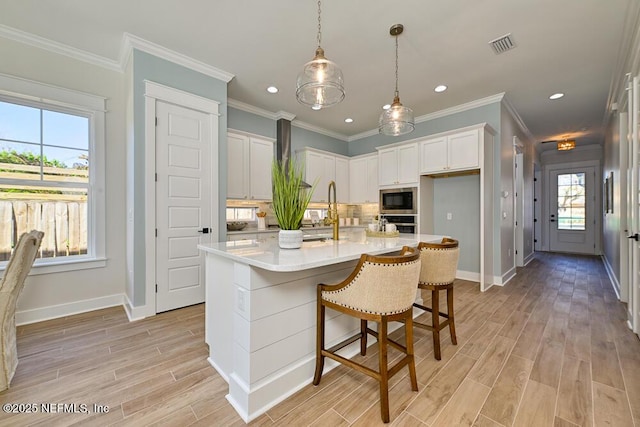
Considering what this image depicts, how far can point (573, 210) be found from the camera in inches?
297

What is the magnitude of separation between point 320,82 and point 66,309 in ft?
12.2

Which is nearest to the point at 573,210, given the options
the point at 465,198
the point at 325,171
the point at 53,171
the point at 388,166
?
the point at 465,198

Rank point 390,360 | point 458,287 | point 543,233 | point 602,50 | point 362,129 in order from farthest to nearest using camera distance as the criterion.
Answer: point 543,233 < point 362,129 < point 458,287 < point 602,50 < point 390,360

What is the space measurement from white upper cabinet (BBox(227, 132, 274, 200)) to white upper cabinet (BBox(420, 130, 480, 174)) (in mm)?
2813

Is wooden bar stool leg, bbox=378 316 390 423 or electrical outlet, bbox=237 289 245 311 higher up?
electrical outlet, bbox=237 289 245 311

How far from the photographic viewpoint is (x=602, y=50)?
3.09 m

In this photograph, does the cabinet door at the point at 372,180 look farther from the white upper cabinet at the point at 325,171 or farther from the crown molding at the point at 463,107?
the crown molding at the point at 463,107

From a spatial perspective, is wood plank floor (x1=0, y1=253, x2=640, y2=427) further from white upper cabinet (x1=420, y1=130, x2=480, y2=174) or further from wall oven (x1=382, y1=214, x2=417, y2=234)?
white upper cabinet (x1=420, y1=130, x2=480, y2=174)

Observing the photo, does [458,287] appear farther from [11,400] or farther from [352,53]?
[11,400]

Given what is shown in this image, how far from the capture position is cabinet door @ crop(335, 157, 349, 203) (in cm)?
607

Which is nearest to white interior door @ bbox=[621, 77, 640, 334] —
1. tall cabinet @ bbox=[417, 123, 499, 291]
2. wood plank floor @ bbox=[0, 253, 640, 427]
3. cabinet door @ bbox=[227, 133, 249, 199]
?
wood plank floor @ bbox=[0, 253, 640, 427]

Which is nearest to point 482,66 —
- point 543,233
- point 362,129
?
point 362,129

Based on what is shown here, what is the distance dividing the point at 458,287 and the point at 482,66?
320 centimetres

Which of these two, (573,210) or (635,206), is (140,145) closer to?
(635,206)
